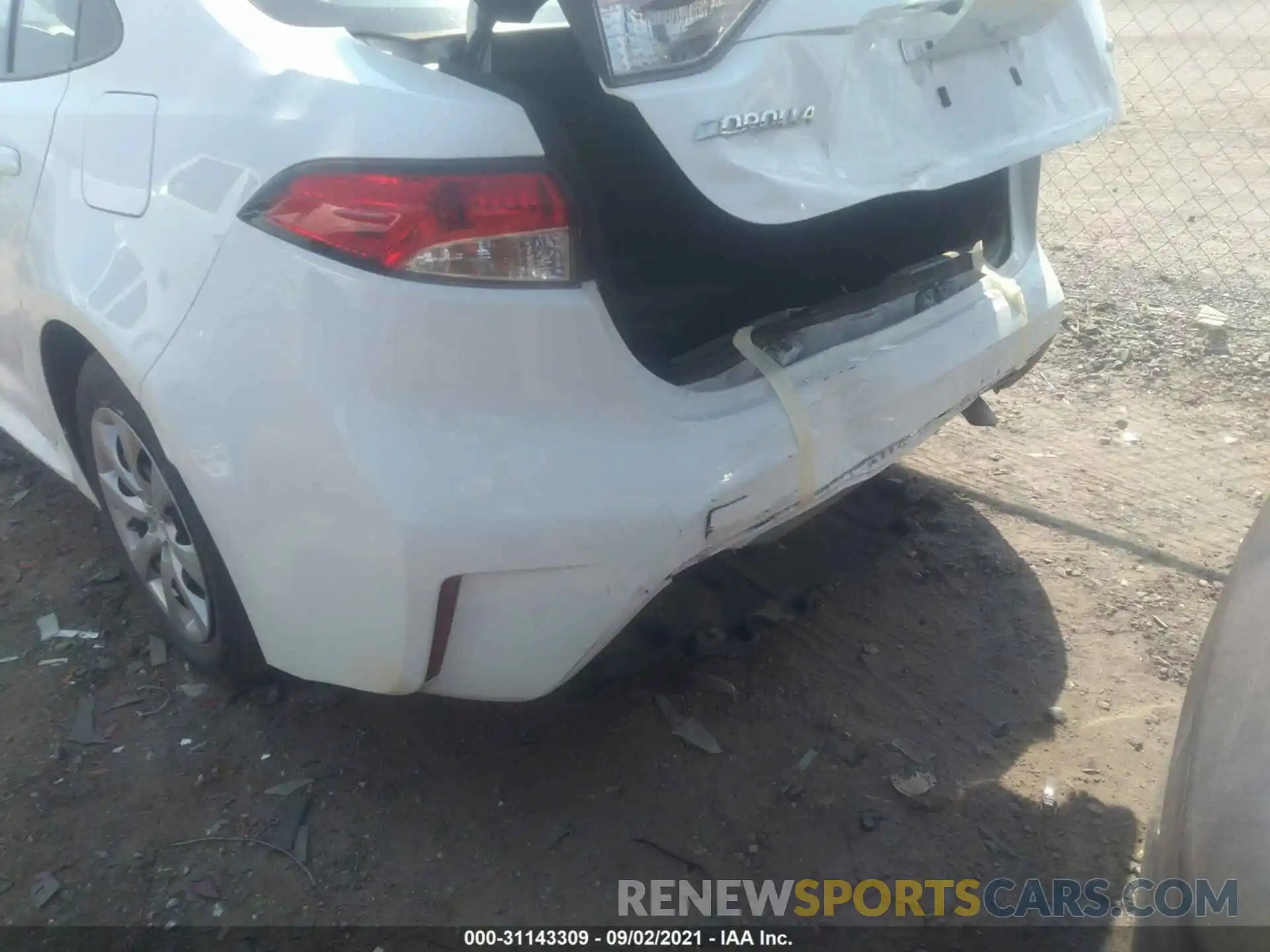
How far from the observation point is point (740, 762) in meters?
2.43

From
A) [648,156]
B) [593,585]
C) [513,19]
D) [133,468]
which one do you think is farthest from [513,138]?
[133,468]

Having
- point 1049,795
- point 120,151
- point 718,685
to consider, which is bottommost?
point 1049,795

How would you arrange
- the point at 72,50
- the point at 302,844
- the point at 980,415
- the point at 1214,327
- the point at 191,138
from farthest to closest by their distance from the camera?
1. the point at 1214,327
2. the point at 980,415
3. the point at 72,50
4. the point at 302,844
5. the point at 191,138

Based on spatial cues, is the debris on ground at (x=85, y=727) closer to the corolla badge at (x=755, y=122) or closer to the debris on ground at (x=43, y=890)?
the debris on ground at (x=43, y=890)

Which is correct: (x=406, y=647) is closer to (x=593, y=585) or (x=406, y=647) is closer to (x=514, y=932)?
(x=593, y=585)

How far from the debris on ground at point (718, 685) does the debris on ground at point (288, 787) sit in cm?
92

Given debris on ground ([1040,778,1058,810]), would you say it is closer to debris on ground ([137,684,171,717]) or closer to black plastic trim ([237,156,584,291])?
black plastic trim ([237,156,584,291])

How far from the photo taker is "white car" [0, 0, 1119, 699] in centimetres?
173

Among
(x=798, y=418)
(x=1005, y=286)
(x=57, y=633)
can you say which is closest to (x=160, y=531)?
(x=57, y=633)

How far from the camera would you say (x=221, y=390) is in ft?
6.37

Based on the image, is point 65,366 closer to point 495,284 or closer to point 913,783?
point 495,284

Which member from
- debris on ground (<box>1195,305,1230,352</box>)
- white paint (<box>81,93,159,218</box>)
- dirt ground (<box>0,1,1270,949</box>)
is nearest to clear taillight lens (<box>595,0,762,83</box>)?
white paint (<box>81,93,159,218</box>)

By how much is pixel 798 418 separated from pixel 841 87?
571mm

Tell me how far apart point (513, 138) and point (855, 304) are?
887 millimetres
